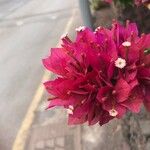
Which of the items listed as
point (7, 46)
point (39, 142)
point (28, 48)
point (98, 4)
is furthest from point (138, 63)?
point (7, 46)

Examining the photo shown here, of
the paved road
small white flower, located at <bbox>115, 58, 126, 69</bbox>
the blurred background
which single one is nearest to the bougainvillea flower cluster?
small white flower, located at <bbox>115, 58, 126, 69</bbox>

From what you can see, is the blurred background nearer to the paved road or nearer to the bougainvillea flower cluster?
the paved road

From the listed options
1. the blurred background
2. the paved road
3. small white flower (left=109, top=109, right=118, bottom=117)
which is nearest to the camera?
small white flower (left=109, top=109, right=118, bottom=117)

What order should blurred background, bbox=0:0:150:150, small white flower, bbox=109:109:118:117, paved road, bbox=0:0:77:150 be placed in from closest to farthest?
small white flower, bbox=109:109:118:117 < blurred background, bbox=0:0:150:150 < paved road, bbox=0:0:77:150

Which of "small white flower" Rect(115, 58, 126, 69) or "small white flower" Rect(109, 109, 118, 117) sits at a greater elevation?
"small white flower" Rect(115, 58, 126, 69)

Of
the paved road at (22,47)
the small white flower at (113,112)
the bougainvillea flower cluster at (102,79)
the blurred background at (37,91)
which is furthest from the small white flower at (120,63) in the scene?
the paved road at (22,47)

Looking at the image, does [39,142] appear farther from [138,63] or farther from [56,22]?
[56,22]

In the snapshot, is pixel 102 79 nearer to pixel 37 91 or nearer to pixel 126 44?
pixel 126 44
